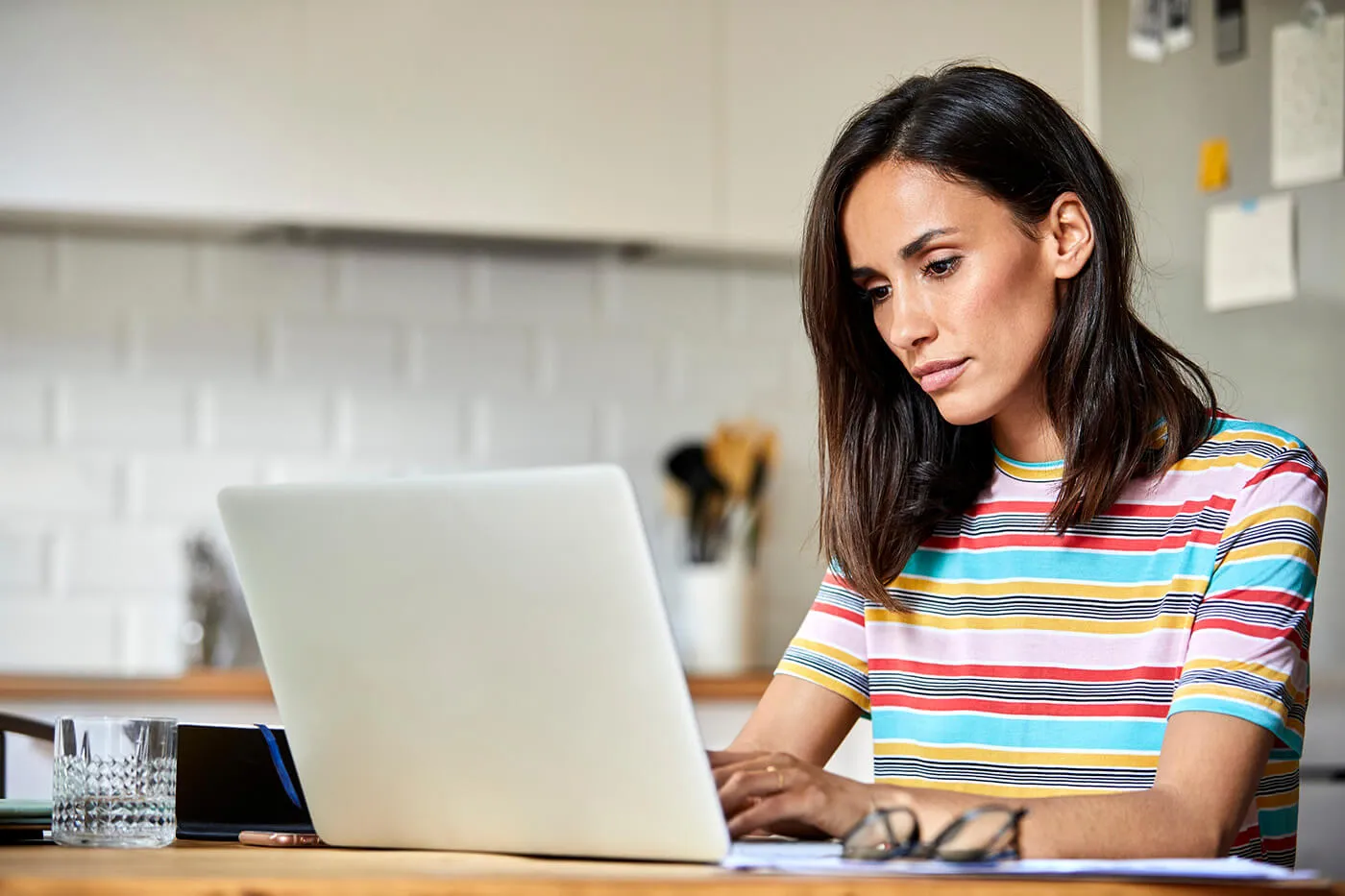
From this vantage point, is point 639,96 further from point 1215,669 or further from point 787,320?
point 1215,669

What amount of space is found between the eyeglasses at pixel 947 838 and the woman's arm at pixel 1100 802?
0.02m

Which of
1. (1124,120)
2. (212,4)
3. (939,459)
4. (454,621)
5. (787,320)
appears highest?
(212,4)

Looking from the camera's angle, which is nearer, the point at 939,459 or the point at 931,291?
the point at 931,291

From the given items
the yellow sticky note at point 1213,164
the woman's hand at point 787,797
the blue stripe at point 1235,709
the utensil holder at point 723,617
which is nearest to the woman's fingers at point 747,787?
the woman's hand at point 787,797

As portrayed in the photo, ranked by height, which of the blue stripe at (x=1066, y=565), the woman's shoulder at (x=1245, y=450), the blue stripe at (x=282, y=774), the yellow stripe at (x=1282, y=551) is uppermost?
the woman's shoulder at (x=1245, y=450)

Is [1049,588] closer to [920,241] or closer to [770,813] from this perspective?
[920,241]

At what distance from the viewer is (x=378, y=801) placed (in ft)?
3.50

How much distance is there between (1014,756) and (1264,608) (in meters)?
0.30

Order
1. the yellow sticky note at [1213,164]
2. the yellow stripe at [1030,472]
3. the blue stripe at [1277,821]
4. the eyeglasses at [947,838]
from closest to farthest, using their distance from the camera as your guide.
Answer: the eyeglasses at [947,838], the blue stripe at [1277,821], the yellow stripe at [1030,472], the yellow sticky note at [1213,164]

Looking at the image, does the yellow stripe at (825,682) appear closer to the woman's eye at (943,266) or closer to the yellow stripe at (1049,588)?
the yellow stripe at (1049,588)

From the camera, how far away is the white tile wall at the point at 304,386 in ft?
10.1

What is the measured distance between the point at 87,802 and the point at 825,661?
26.9 inches

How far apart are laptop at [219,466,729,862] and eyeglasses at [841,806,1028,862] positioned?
0.26ft

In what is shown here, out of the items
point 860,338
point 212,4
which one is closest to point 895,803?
point 860,338
